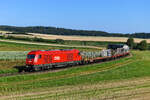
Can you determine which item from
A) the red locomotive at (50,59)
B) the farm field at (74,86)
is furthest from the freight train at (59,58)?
the farm field at (74,86)

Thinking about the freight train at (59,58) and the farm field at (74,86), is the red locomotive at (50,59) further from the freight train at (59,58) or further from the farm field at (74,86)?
the farm field at (74,86)

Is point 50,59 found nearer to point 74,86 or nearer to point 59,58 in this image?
point 59,58

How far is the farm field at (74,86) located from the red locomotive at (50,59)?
11.9 feet

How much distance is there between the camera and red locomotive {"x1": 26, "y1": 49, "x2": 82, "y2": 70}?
38.3 meters

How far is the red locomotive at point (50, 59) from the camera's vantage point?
3834cm

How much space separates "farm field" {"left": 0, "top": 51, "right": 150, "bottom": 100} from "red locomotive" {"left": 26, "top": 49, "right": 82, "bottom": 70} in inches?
143

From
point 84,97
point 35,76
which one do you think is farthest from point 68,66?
point 84,97

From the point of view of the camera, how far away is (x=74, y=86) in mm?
26172

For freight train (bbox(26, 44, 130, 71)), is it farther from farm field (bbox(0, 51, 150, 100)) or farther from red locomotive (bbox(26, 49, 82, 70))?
farm field (bbox(0, 51, 150, 100))

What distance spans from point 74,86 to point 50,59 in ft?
52.5

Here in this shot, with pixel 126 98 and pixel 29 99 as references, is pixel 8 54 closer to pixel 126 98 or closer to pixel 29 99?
pixel 29 99

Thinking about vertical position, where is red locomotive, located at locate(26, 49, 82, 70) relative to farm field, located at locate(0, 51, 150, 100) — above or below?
above

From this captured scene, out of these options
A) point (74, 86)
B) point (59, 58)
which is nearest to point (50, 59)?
point (59, 58)

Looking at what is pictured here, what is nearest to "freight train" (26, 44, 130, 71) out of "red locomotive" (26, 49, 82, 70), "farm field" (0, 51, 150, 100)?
"red locomotive" (26, 49, 82, 70)
